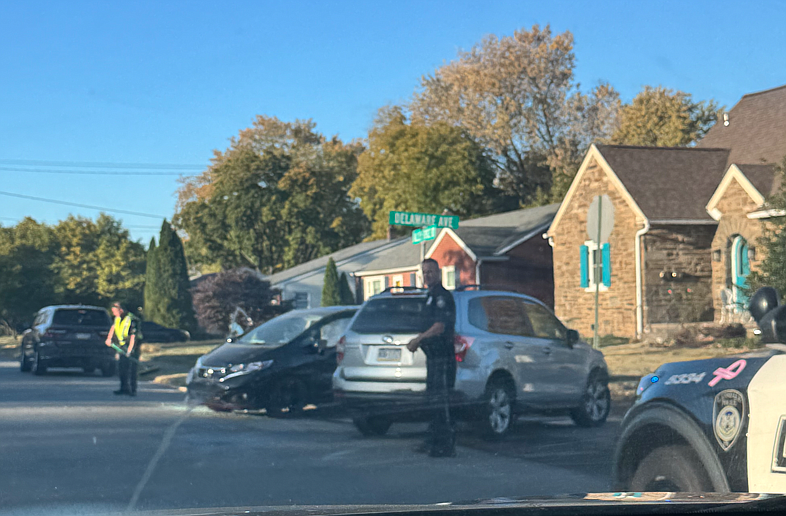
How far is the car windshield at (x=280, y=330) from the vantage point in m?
13.5

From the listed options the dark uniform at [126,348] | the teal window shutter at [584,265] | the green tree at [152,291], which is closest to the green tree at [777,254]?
the teal window shutter at [584,265]

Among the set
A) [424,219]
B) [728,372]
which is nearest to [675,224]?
[424,219]

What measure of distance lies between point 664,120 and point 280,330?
135 feet

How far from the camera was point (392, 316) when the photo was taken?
11.0m

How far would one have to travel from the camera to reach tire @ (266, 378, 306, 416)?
498 inches

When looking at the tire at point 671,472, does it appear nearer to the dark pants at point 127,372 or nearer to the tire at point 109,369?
the dark pants at point 127,372

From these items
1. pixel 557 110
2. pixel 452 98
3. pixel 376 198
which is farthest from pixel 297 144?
pixel 557 110

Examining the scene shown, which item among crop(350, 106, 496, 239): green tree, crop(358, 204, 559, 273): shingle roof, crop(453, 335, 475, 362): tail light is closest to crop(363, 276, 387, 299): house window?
crop(358, 204, 559, 273): shingle roof

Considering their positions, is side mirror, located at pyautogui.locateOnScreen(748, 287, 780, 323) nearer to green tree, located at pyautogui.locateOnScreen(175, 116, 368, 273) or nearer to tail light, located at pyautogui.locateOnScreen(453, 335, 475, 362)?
tail light, located at pyautogui.locateOnScreen(453, 335, 475, 362)

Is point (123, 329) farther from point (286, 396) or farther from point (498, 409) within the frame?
point (498, 409)

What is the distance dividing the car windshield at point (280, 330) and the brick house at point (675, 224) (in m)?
13.8

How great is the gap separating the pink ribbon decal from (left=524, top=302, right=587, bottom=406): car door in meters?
6.69

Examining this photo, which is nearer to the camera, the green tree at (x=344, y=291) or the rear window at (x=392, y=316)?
the rear window at (x=392, y=316)

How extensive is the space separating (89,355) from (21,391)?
4.38 meters
